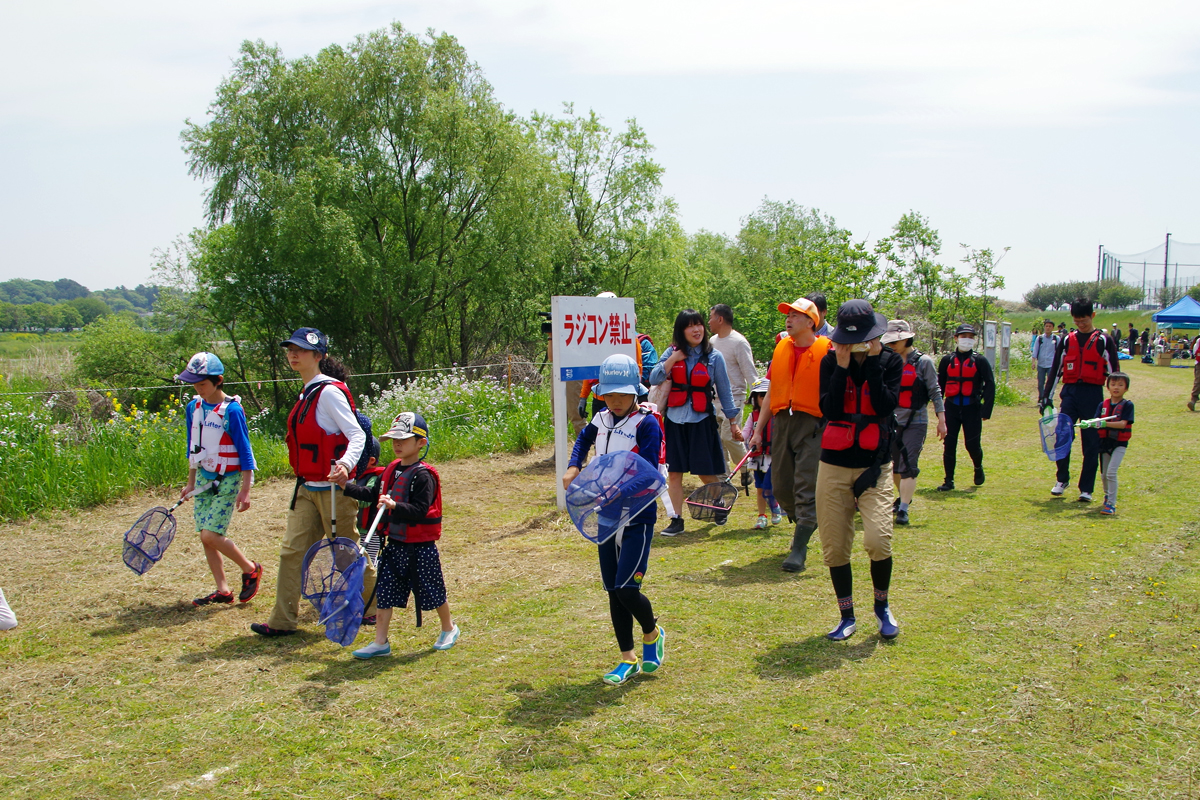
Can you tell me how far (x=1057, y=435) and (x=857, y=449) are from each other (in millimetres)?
5030

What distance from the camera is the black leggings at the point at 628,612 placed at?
4051 millimetres

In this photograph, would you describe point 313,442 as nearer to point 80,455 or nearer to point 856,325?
point 856,325

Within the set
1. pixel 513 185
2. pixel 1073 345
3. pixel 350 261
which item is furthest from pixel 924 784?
pixel 513 185

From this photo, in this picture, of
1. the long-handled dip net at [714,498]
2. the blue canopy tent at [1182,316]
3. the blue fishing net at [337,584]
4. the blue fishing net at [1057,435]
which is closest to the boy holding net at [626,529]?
the blue fishing net at [337,584]

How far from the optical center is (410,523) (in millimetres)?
4512

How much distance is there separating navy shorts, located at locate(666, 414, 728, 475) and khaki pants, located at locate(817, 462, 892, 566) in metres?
2.52

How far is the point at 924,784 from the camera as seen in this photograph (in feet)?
10.1

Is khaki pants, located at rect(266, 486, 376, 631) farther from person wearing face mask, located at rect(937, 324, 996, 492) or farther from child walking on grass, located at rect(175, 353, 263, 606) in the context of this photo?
person wearing face mask, located at rect(937, 324, 996, 492)

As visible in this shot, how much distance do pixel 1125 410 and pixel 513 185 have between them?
25.3 meters

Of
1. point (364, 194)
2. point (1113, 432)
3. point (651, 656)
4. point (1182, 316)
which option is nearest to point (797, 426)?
point (651, 656)

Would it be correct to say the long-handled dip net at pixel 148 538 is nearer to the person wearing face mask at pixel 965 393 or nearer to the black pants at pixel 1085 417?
the person wearing face mask at pixel 965 393

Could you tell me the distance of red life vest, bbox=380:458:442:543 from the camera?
4.52 m

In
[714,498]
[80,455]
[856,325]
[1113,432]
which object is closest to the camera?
[856,325]

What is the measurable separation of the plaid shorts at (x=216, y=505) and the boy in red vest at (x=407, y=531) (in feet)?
5.04
